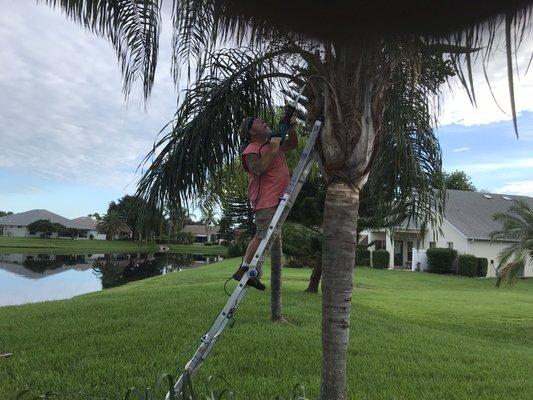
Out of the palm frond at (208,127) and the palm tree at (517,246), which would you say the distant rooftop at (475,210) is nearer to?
the palm tree at (517,246)

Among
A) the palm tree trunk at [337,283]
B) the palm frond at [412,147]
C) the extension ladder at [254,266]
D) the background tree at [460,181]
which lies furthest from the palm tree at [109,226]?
the palm tree trunk at [337,283]

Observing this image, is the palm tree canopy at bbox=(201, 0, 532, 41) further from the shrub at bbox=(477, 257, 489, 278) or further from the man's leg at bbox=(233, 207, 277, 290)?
the shrub at bbox=(477, 257, 489, 278)

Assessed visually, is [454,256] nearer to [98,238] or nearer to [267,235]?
[267,235]

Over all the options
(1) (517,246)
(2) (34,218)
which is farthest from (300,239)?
(2) (34,218)

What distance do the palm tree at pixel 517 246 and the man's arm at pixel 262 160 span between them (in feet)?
34.1

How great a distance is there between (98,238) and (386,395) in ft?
314

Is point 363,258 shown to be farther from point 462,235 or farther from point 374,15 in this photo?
point 374,15

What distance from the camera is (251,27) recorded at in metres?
3.79

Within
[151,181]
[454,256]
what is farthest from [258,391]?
[454,256]

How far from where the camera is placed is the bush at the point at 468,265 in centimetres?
3047

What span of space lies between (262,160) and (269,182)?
212 mm

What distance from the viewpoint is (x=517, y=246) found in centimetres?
1479

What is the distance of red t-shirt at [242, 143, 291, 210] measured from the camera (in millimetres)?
4273

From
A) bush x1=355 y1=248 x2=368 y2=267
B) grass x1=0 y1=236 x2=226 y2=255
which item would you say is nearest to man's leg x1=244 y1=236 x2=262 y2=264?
bush x1=355 y1=248 x2=368 y2=267
